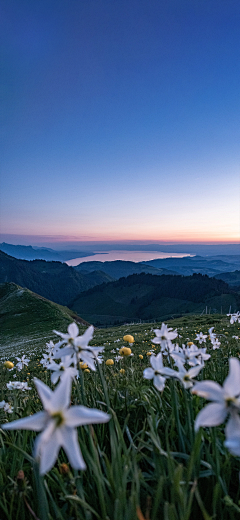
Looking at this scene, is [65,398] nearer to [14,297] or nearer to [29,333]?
[29,333]

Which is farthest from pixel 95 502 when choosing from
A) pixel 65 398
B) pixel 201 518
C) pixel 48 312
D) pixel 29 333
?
pixel 48 312

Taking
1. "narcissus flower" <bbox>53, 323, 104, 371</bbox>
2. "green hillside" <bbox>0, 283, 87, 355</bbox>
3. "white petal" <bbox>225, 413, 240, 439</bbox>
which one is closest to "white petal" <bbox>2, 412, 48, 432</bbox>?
"white petal" <bbox>225, 413, 240, 439</bbox>

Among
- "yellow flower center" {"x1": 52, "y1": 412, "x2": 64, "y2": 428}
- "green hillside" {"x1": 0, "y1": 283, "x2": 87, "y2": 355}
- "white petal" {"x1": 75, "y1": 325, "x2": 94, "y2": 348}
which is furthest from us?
"green hillside" {"x1": 0, "y1": 283, "x2": 87, "y2": 355}

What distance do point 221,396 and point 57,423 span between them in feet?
1.89

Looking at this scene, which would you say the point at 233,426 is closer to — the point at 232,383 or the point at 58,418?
the point at 232,383

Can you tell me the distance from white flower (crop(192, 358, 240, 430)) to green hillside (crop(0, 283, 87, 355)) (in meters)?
47.5

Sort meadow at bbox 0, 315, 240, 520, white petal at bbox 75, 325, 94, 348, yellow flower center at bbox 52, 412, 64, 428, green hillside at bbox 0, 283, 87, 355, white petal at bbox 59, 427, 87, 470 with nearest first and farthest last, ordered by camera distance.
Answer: white petal at bbox 59, 427, 87, 470 → yellow flower center at bbox 52, 412, 64, 428 → meadow at bbox 0, 315, 240, 520 → white petal at bbox 75, 325, 94, 348 → green hillside at bbox 0, 283, 87, 355

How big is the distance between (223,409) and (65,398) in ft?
1.81

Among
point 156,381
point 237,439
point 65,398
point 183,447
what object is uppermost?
point 65,398

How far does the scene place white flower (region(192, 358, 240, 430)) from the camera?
91 cm

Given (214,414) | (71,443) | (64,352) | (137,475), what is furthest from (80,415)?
(64,352)

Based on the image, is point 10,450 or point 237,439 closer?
point 237,439

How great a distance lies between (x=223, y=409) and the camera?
93 cm

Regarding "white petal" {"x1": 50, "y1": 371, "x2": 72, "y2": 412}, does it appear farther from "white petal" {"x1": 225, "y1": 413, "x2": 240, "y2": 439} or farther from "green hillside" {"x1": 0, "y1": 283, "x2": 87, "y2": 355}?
"green hillside" {"x1": 0, "y1": 283, "x2": 87, "y2": 355}
